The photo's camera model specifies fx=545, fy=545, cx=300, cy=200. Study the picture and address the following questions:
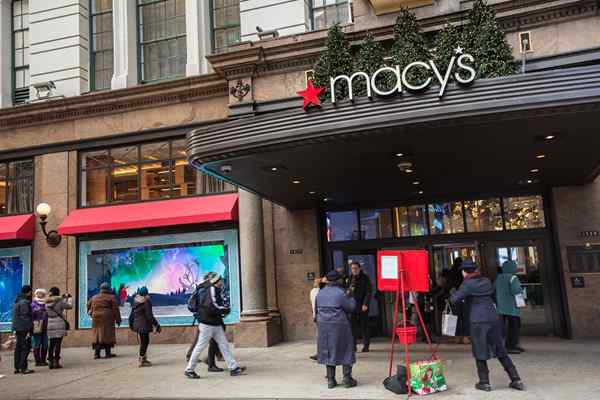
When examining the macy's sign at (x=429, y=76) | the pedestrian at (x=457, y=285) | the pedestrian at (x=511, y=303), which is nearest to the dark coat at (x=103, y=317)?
the macy's sign at (x=429, y=76)

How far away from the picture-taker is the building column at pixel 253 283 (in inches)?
511

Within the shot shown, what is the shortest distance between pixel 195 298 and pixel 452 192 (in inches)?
275

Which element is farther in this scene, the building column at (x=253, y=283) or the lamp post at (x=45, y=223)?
the lamp post at (x=45, y=223)

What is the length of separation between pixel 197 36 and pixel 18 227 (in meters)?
7.70

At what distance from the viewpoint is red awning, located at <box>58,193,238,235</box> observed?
14.2 m

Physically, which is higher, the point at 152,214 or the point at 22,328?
the point at 152,214

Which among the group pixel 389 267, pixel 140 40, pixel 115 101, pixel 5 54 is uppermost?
pixel 5 54

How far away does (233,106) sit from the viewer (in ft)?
45.9

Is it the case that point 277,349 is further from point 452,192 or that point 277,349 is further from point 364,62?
point 364,62

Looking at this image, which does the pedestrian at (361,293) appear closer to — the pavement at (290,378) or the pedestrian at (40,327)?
the pavement at (290,378)

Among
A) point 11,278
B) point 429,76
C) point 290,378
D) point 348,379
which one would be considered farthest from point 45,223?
point 429,76

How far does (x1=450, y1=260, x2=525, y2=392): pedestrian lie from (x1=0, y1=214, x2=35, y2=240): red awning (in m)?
13.2

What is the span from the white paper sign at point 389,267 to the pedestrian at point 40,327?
757 centimetres

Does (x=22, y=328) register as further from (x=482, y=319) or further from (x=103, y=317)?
(x=482, y=319)
